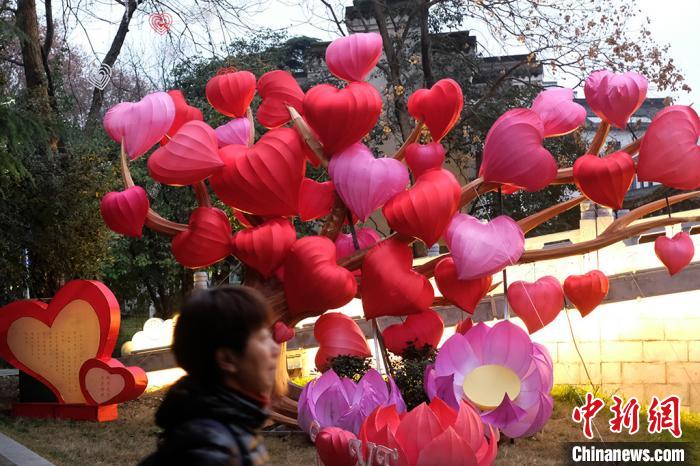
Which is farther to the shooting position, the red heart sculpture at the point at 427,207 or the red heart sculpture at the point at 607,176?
the red heart sculpture at the point at 607,176

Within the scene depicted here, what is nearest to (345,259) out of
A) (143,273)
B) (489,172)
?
(489,172)

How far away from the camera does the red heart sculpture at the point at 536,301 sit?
8547 millimetres

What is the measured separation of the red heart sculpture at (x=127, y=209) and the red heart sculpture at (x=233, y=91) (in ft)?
3.72

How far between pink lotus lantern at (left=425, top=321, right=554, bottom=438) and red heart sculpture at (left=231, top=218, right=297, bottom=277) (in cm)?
159

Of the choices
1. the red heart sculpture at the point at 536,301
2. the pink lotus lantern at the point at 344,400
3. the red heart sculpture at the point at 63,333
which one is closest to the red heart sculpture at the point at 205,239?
the pink lotus lantern at the point at 344,400

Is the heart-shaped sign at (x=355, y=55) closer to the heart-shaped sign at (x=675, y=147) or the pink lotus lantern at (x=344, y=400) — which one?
the heart-shaped sign at (x=675, y=147)

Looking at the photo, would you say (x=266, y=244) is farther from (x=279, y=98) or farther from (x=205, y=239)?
(x=279, y=98)

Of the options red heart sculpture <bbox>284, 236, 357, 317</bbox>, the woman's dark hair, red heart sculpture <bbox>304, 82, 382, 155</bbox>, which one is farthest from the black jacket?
red heart sculpture <bbox>304, 82, 382, 155</bbox>

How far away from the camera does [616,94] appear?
8141 millimetres

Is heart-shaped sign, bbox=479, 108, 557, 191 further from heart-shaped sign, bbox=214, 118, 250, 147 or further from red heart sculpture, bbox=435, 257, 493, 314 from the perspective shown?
heart-shaped sign, bbox=214, 118, 250, 147

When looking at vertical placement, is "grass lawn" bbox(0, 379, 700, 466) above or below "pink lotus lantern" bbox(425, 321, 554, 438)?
below

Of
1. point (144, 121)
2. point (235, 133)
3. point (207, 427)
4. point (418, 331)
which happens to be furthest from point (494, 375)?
point (207, 427)

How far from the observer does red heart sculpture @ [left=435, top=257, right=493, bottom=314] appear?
830 centimetres

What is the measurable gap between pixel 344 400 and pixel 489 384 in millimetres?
1142
